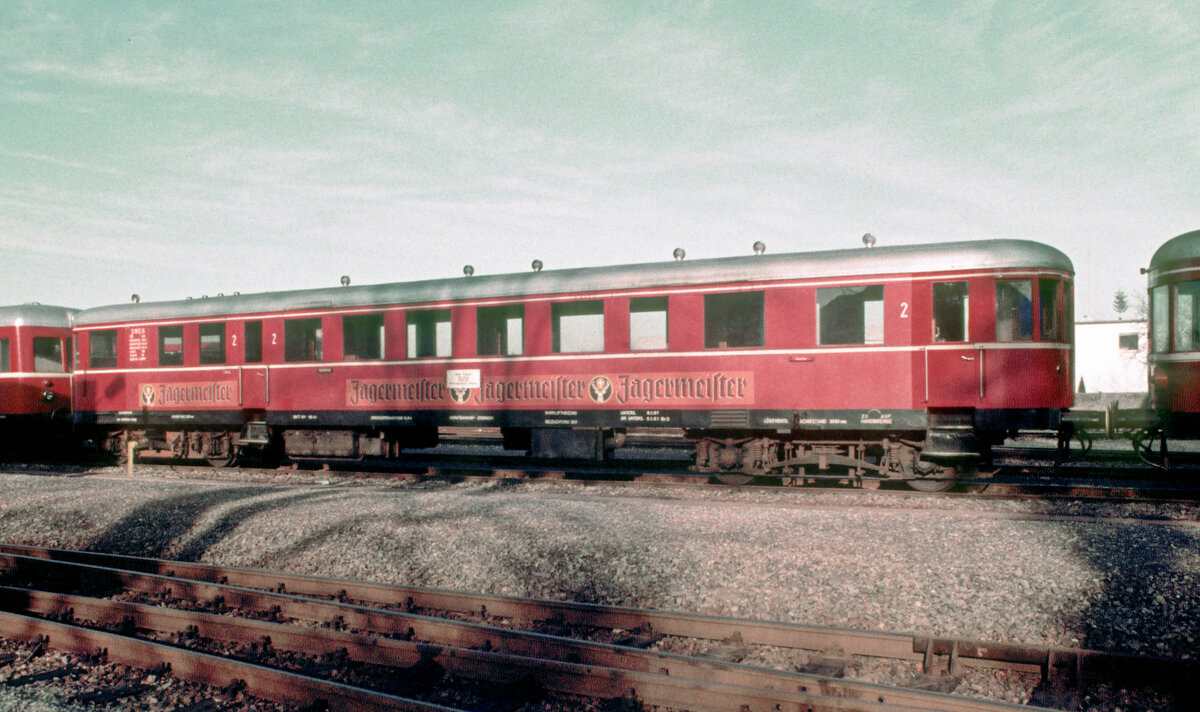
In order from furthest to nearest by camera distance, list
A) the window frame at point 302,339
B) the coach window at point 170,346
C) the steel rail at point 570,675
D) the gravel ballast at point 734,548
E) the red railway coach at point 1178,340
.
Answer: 1. the coach window at point 170,346
2. the window frame at point 302,339
3. the red railway coach at point 1178,340
4. the gravel ballast at point 734,548
5. the steel rail at point 570,675

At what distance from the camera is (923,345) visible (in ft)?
34.4

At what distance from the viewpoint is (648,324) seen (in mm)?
12008

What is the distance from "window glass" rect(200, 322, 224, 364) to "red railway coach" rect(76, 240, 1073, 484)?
0.04 meters

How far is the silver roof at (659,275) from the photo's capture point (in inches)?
411

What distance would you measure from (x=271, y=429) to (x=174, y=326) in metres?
3.03

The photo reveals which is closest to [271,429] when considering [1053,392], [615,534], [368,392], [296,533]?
[368,392]

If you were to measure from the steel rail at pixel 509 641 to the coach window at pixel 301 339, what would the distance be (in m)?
7.35

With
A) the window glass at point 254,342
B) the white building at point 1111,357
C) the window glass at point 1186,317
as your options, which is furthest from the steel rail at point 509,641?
the white building at point 1111,357

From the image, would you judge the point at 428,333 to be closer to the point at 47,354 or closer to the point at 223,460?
the point at 223,460

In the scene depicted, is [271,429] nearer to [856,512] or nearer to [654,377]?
[654,377]

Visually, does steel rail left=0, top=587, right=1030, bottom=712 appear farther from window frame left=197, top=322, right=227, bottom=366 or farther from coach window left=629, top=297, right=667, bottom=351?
window frame left=197, top=322, right=227, bottom=366

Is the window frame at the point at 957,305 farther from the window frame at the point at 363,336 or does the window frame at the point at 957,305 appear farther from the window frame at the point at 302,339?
the window frame at the point at 302,339

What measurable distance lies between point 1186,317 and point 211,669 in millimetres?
12771

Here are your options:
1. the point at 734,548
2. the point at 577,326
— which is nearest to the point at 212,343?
the point at 577,326
